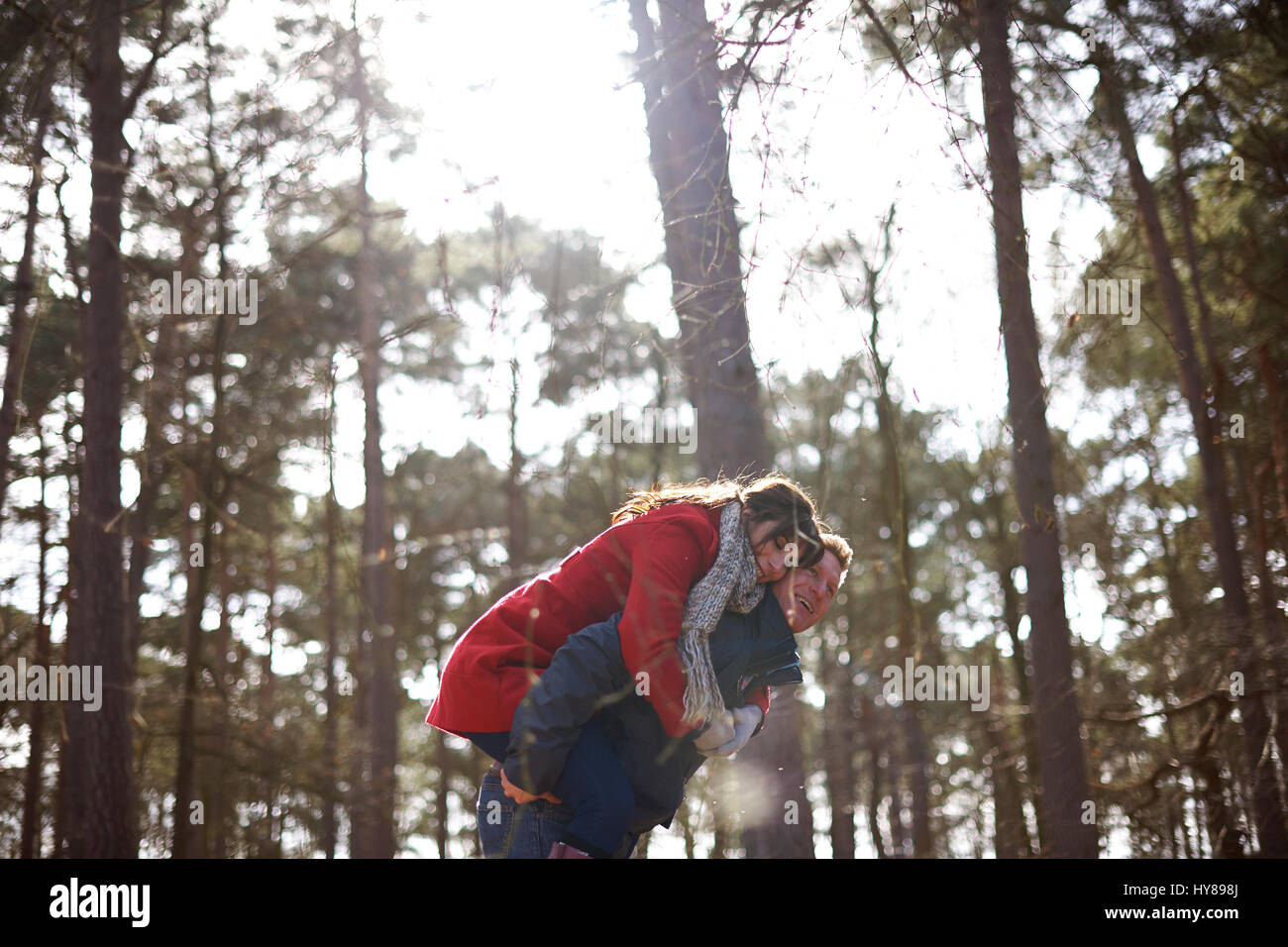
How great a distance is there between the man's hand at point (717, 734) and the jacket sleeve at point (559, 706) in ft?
0.83

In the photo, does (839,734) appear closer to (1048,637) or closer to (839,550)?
(1048,637)

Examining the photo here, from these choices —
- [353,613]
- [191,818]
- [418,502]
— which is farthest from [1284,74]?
[353,613]

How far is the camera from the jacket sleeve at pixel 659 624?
257 cm

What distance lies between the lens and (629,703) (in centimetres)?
279

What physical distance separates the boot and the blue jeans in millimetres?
14

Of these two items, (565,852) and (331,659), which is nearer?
(565,852)

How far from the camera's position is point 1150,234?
851 cm

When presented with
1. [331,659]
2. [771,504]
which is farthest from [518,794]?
[331,659]

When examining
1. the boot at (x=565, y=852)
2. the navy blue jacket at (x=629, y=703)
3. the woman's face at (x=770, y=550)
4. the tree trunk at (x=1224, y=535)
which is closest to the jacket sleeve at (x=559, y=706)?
the navy blue jacket at (x=629, y=703)

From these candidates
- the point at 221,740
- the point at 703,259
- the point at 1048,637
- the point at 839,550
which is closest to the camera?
the point at 839,550

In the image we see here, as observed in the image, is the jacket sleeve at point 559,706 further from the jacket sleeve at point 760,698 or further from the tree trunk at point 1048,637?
the tree trunk at point 1048,637

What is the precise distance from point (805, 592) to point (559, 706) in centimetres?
79

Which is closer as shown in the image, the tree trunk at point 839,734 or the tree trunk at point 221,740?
the tree trunk at point 221,740
